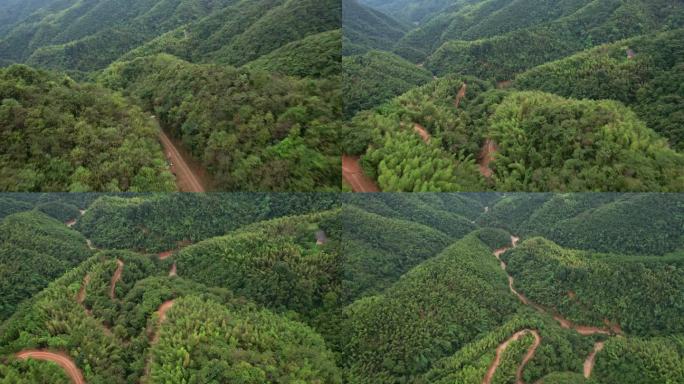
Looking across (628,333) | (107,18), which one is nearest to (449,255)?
(628,333)

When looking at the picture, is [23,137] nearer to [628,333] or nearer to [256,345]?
[256,345]

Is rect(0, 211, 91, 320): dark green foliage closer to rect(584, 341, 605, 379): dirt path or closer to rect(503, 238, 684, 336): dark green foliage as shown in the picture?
rect(503, 238, 684, 336): dark green foliage

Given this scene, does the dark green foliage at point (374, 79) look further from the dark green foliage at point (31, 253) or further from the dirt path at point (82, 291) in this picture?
the dark green foliage at point (31, 253)

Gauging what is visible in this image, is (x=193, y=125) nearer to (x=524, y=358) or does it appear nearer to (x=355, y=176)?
(x=355, y=176)

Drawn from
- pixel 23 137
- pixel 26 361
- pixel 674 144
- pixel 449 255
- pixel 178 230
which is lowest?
pixel 449 255

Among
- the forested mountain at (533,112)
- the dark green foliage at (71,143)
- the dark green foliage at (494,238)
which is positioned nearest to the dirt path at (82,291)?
the dark green foliage at (71,143)

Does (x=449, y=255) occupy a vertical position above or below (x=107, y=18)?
below

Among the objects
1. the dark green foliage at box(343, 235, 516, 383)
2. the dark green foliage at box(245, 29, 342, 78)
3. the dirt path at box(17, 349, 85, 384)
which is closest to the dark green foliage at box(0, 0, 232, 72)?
the dark green foliage at box(245, 29, 342, 78)
